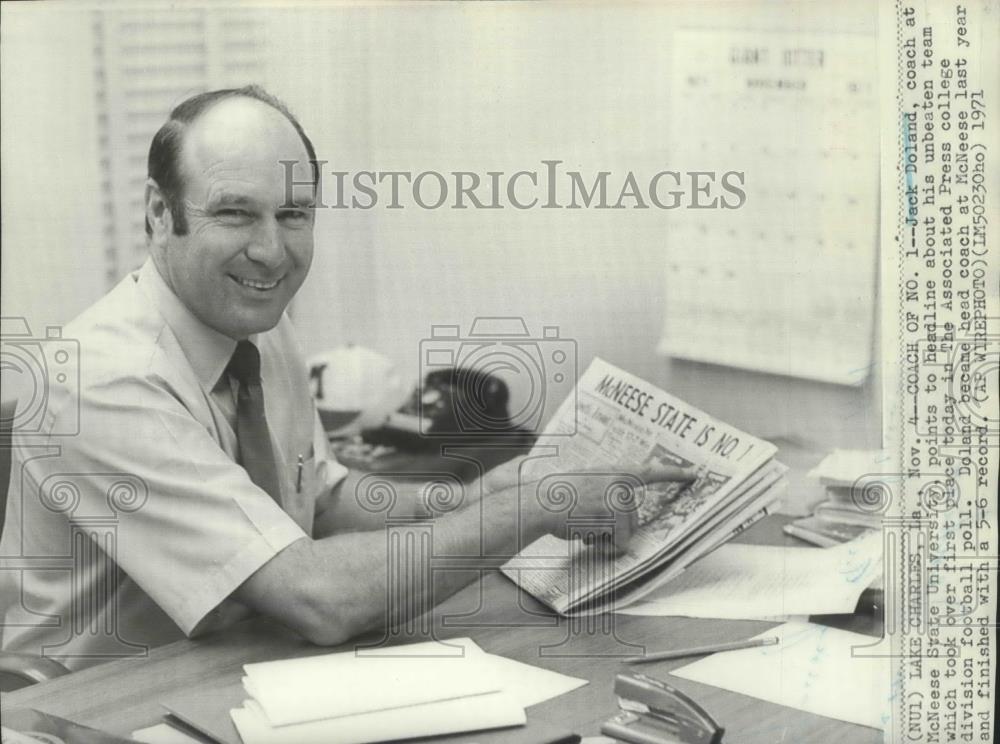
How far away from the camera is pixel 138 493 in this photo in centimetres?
143

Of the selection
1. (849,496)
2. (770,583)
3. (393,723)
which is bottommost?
(393,723)

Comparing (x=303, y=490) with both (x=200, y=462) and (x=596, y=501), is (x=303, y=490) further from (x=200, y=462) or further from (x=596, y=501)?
(x=596, y=501)

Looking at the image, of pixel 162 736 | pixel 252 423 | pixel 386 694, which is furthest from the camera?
pixel 252 423

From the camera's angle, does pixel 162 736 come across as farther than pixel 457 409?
No

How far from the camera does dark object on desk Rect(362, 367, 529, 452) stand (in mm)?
1496

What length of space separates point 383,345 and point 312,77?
1.07ft

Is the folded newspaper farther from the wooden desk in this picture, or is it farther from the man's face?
the man's face

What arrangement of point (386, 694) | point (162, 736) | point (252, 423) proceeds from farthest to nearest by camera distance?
point (252, 423), point (386, 694), point (162, 736)

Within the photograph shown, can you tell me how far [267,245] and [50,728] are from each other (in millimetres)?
577

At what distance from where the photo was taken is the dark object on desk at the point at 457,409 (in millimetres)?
1496

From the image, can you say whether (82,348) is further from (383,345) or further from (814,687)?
(814,687)

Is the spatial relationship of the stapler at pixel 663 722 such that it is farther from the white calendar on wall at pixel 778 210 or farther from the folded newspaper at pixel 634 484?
the white calendar on wall at pixel 778 210

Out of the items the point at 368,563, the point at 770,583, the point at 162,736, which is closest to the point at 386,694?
the point at 368,563

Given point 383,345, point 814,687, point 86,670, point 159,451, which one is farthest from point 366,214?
point 814,687
